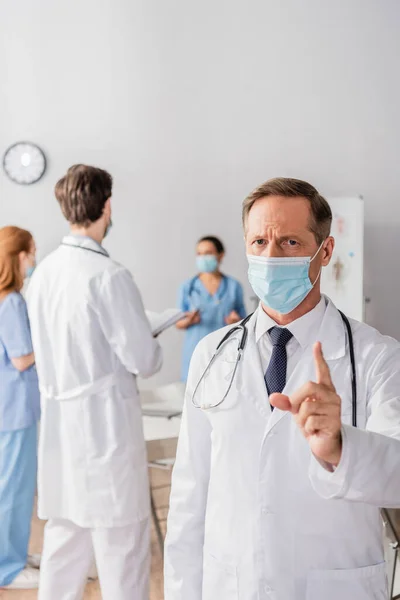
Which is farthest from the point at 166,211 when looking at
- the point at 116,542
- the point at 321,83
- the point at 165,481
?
the point at 116,542

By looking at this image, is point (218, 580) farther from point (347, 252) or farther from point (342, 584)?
point (347, 252)

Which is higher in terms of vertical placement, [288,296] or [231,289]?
[288,296]

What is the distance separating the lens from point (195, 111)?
3.91m

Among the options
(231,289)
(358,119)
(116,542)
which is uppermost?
(358,119)

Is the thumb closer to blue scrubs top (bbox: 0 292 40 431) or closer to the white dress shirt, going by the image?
the white dress shirt

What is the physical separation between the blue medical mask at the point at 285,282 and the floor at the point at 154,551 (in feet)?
5.54

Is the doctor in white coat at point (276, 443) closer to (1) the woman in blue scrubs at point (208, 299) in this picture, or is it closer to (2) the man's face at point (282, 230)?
(2) the man's face at point (282, 230)

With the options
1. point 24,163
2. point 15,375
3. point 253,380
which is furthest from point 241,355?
point 24,163

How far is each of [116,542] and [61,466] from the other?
301 millimetres

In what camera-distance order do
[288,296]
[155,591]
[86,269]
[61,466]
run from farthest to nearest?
[155,591] → [61,466] → [86,269] → [288,296]

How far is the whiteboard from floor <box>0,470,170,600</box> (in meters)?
1.52

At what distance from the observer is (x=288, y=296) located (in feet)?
3.74

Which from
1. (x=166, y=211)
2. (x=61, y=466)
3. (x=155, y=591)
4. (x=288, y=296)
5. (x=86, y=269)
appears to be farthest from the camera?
(x=166, y=211)

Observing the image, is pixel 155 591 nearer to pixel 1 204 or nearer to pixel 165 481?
pixel 165 481
